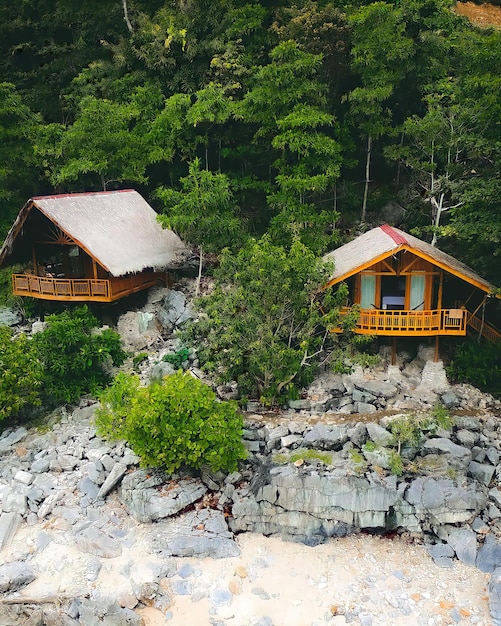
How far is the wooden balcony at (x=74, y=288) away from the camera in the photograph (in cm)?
2312

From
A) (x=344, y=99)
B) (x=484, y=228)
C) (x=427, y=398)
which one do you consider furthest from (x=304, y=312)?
(x=344, y=99)

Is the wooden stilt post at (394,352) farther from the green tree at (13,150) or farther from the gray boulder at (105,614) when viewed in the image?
the green tree at (13,150)

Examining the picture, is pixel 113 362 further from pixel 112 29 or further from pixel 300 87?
pixel 112 29

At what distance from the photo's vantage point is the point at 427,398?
1978cm

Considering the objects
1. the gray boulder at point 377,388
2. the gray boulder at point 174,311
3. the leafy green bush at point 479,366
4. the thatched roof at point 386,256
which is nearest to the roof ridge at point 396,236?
the thatched roof at point 386,256

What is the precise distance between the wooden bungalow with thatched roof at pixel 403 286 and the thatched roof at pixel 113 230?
7821mm

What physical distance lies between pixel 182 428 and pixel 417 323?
8.71 metres

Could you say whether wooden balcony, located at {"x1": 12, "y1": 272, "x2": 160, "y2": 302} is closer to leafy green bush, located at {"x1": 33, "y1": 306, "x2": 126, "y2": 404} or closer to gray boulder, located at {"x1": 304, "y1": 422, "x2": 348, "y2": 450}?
leafy green bush, located at {"x1": 33, "y1": 306, "x2": 126, "y2": 404}

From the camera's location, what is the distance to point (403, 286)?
21000 millimetres

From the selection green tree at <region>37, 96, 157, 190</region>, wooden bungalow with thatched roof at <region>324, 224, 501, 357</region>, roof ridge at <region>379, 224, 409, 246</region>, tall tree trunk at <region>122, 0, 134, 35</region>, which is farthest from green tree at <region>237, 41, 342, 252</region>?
tall tree trunk at <region>122, 0, 134, 35</region>

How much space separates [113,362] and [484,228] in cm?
1362

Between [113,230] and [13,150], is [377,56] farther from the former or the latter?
[13,150]

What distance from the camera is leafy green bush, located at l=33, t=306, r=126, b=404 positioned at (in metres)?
20.4

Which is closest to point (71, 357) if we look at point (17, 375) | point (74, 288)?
point (17, 375)
